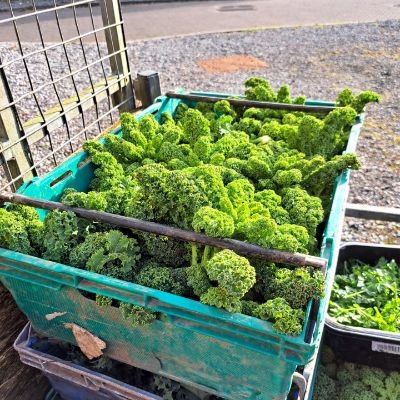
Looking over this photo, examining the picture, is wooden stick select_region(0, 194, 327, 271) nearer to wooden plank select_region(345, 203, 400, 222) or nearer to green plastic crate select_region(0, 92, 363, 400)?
green plastic crate select_region(0, 92, 363, 400)

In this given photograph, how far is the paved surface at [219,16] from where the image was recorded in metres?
11.3

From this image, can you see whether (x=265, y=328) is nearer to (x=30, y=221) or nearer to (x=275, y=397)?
(x=275, y=397)

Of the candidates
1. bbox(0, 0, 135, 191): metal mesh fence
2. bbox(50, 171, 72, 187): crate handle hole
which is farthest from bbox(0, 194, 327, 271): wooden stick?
bbox(0, 0, 135, 191): metal mesh fence

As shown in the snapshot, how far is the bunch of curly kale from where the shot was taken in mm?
1639

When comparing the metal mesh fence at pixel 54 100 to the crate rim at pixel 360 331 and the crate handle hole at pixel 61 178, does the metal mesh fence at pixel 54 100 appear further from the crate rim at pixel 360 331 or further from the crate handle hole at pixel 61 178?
the crate rim at pixel 360 331

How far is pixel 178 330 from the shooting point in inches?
67.7

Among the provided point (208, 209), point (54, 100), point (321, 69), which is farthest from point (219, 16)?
point (208, 209)

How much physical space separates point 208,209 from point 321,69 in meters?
7.32

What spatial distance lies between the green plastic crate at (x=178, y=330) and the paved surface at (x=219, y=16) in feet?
31.2

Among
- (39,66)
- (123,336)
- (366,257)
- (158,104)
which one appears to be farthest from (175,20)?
(123,336)

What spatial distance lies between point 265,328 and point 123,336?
2.45ft

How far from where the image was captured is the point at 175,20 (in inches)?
495

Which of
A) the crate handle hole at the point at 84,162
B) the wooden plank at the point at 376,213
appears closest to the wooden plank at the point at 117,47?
the crate handle hole at the point at 84,162

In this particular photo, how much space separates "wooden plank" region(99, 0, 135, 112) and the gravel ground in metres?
1.67
